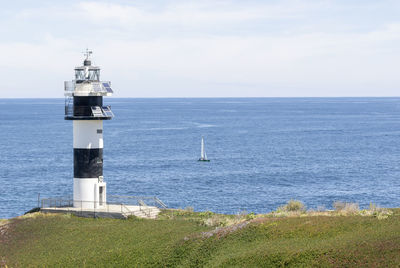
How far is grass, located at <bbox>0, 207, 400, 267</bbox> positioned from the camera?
23219 mm

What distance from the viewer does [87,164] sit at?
127ft

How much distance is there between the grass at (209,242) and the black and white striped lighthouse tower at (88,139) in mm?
3040

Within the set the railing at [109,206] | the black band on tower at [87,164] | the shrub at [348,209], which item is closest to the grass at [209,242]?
the shrub at [348,209]

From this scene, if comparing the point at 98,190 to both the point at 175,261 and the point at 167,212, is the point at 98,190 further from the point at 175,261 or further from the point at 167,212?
the point at 175,261

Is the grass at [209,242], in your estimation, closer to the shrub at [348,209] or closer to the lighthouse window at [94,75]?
the shrub at [348,209]

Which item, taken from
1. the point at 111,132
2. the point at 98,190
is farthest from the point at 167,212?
the point at 111,132

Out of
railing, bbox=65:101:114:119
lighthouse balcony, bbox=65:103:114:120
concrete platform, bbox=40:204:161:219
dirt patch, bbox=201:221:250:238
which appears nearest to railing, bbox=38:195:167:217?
concrete platform, bbox=40:204:161:219

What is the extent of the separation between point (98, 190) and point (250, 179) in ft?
140

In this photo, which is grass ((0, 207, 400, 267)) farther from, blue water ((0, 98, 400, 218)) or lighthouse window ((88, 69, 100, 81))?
blue water ((0, 98, 400, 218))

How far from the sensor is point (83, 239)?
3189cm

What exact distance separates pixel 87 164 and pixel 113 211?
3656 millimetres

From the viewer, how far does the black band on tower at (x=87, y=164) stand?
38562mm

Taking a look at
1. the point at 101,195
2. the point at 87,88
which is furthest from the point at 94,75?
the point at 101,195

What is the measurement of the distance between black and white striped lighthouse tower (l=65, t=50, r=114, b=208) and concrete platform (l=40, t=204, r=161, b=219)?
1.93 ft
